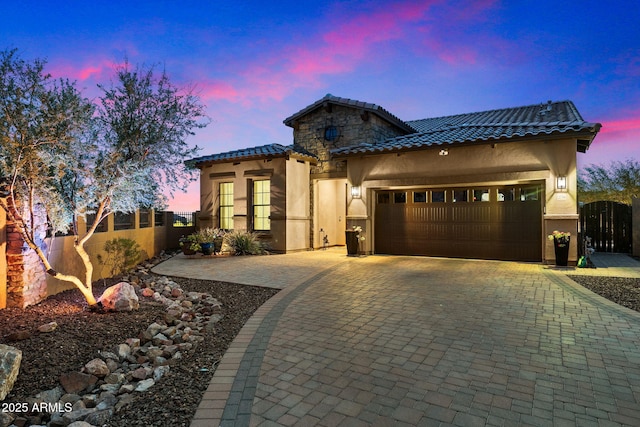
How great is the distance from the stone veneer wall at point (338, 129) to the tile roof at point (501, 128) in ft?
4.46

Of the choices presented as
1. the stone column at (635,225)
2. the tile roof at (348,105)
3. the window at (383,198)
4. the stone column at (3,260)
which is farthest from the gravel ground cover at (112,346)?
the stone column at (635,225)

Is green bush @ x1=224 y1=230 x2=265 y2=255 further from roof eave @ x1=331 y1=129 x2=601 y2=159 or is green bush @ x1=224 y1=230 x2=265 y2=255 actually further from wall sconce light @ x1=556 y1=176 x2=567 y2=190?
wall sconce light @ x1=556 y1=176 x2=567 y2=190

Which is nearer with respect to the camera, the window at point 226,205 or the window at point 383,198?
the window at point 383,198

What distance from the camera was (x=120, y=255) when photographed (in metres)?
9.38

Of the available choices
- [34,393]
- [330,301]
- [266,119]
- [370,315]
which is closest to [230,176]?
[266,119]

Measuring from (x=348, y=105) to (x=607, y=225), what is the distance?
34.0 ft

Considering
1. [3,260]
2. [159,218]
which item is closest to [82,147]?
[3,260]

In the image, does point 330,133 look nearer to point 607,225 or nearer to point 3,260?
point 607,225

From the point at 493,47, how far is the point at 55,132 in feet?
48.8

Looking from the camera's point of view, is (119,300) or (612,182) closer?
(119,300)

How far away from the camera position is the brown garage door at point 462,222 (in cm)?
1064

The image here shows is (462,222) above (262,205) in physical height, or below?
below

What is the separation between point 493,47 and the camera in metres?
14.0

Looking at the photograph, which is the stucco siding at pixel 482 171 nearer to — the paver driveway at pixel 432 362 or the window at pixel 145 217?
the paver driveway at pixel 432 362
